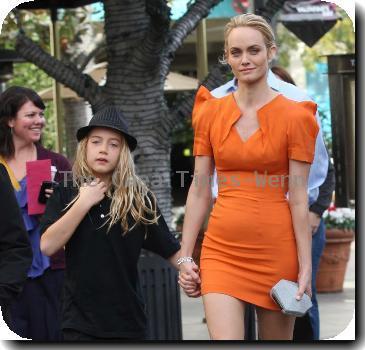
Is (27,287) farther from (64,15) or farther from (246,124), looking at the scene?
(64,15)

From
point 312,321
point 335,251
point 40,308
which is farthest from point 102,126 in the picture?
point 335,251

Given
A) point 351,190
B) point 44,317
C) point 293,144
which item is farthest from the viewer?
point 351,190

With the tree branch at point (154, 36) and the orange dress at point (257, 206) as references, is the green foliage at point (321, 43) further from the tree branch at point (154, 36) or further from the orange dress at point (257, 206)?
the orange dress at point (257, 206)

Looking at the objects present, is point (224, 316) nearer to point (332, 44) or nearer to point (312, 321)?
point (312, 321)

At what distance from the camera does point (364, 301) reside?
6324 millimetres

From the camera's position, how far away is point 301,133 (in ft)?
16.9

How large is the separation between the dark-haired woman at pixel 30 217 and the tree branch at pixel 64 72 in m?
0.99

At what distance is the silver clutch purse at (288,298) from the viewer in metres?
5.07

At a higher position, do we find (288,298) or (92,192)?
(92,192)

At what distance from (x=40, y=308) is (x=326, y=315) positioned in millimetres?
4257

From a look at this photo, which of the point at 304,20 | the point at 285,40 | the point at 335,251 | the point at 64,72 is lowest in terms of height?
the point at 335,251

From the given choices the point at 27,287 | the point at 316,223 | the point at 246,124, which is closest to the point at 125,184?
the point at 246,124

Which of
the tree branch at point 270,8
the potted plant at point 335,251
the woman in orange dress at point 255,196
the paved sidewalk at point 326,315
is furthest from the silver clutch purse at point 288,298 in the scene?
the potted plant at point 335,251

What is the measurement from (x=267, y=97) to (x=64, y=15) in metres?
12.2
